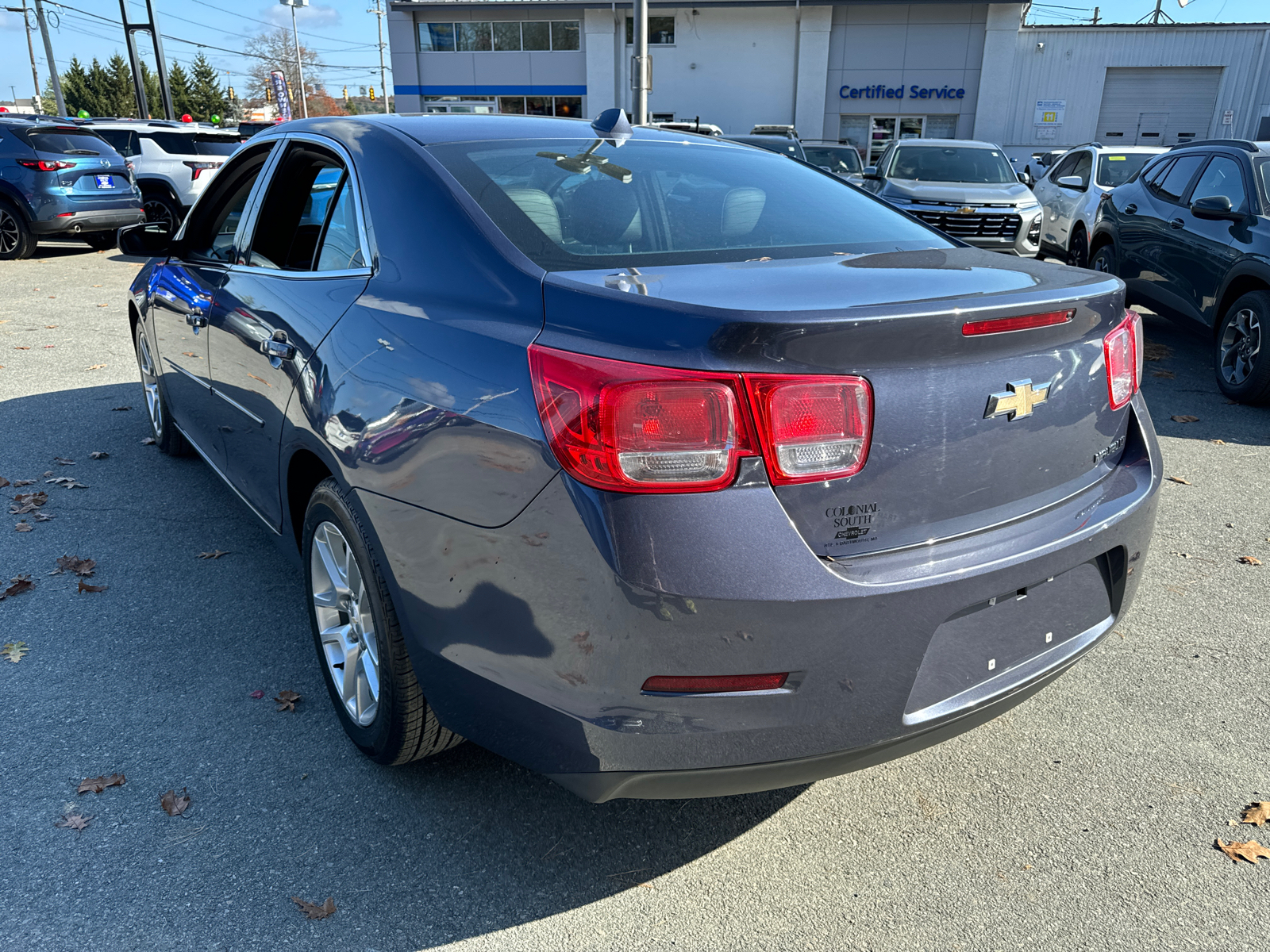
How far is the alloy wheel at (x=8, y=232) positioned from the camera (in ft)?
43.2

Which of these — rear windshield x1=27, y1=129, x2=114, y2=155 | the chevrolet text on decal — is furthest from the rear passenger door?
the chevrolet text on decal

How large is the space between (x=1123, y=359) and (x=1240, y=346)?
538 centimetres

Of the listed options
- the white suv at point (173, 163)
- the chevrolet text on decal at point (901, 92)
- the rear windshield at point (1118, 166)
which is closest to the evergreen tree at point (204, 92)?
the chevrolet text on decal at point (901, 92)

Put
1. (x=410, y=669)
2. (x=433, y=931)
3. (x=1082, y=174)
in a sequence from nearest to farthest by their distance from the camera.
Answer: (x=433, y=931) < (x=410, y=669) < (x=1082, y=174)

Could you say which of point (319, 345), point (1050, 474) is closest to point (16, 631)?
point (319, 345)

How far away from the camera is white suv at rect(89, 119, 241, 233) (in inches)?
586

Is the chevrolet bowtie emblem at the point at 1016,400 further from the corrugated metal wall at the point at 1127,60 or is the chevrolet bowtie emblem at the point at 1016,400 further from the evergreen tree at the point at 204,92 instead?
the evergreen tree at the point at 204,92

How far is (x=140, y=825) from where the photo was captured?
96.6 inches

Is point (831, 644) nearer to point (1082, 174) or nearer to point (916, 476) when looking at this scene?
point (916, 476)

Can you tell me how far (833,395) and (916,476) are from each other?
266mm

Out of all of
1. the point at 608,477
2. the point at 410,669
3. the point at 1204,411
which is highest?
the point at 608,477

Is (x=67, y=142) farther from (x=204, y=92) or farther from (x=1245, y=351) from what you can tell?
(x=204, y=92)

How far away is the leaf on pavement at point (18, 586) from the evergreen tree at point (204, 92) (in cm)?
7774

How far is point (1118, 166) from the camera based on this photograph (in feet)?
37.5
